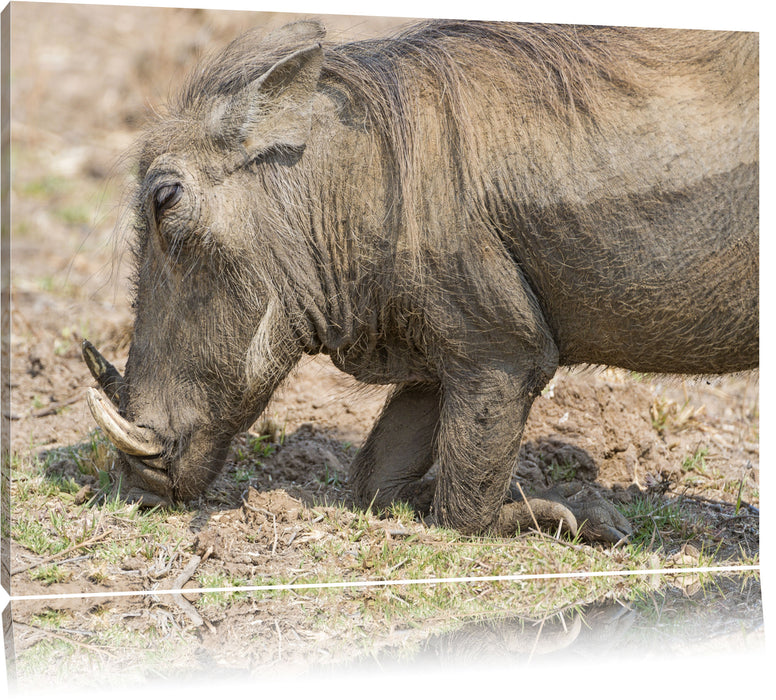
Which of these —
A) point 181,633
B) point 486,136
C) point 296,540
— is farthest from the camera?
point 296,540

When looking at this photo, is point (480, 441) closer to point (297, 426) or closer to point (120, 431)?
point (120, 431)

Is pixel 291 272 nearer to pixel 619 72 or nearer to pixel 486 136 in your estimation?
pixel 486 136

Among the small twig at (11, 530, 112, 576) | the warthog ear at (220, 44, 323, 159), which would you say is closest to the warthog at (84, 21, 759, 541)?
the warthog ear at (220, 44, 323, 159)

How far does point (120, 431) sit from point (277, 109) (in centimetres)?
106

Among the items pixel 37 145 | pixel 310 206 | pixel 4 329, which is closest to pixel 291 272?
pixel 310 206

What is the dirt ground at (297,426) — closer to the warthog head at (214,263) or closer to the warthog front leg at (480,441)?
the warthog head at (214,263)

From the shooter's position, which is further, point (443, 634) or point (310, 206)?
point (310, 206)

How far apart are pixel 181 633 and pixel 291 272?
43.0 inches

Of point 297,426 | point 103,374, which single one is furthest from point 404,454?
point 103,374

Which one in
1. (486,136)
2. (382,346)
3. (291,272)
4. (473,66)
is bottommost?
(382,346)

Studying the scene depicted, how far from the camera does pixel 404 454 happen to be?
3.75 meters

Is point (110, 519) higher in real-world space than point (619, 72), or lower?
lower

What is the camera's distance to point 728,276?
10.6ft

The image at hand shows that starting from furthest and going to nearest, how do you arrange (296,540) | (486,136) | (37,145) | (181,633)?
(37,145) → (296,540) → (486,136) → (181,633)
